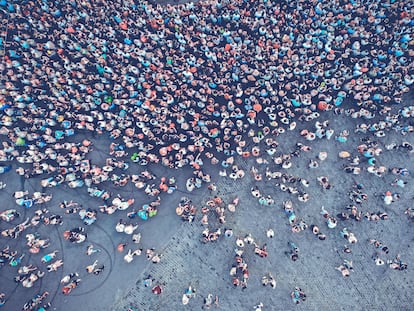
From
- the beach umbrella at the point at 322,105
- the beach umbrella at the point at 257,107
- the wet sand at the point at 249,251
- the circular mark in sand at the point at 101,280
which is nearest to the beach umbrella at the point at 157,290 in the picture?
the wet sand at the point at 249,251

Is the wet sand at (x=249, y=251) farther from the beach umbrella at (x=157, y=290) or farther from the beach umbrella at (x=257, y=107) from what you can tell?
the beach umbrella at (x=257, y=107)

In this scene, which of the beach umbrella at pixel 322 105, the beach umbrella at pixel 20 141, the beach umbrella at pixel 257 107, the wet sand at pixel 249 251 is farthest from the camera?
the beach umbrella at pixel 322 105

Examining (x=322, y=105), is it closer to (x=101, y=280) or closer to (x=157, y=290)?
(x=157, y=290)

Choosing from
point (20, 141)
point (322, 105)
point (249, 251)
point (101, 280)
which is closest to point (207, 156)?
point (249, 251)

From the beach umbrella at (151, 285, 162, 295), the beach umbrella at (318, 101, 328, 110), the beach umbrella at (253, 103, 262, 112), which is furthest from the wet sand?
the beach umbrella at (253, 103, 262, 112)

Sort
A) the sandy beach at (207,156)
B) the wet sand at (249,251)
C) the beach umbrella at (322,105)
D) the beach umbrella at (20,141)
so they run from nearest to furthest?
the wet sand at (249,251)
the sandy beach at (207,156)
the beach umbrella at (20,141)
the beach umbrella at (322,105)

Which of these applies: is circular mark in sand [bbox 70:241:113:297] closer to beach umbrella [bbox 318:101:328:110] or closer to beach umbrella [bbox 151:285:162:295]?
beach umbrella [bbox 151:285:162:295]

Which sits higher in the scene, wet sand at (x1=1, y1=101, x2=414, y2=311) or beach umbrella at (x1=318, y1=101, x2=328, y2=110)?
beach umbrella at (x1=318, y1=101, x2=328, y2=110)

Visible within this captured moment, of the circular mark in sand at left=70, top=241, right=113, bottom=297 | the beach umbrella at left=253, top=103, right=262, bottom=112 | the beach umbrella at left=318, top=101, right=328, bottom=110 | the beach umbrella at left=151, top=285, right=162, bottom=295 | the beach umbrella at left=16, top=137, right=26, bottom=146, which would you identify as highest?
the beach umbrella at left=318, top=101, right=328, bottom=110

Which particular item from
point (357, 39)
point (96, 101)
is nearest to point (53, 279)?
point (96, 101)
